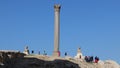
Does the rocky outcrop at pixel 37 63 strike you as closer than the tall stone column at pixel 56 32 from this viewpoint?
Yes

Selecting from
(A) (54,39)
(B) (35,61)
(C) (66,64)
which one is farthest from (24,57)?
(A) (54,39)

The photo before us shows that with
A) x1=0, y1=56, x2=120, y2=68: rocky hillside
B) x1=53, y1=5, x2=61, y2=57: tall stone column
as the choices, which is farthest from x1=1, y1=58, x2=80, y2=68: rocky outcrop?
x1=53, y1=5, x2=61, y2=57: tall stone column

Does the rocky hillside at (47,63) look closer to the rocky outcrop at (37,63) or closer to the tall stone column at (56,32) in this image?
the rocky outcrop at (37,63)

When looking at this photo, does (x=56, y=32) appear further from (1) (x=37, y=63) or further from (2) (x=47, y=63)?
(1) (x=37, y=63)

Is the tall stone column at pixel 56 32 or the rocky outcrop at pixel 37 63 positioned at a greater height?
the tall stone column at pixel 56 32

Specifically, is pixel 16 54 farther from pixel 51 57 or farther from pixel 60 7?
pixel 60 7

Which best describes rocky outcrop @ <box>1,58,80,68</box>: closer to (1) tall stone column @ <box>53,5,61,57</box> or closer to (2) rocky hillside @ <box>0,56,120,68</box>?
(2) rocky hillside @ <box>0,56,120,68</box>

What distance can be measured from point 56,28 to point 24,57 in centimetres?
894

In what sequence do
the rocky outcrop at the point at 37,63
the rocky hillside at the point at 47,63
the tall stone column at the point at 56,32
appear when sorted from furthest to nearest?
the tall stone column at the point at 56,32 → the rocky hillside at the point at 47,63 → the rocky outcrop at the point at 37,63

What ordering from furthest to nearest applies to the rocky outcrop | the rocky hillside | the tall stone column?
the tall stone column < the rocky hillside < the rocky outcrop

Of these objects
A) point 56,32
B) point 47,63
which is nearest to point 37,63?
point 47,63

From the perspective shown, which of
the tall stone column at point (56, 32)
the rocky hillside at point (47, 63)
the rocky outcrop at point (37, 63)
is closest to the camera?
the rocky outcrop at point (37, 63)

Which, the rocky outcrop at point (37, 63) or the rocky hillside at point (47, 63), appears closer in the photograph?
the rocky outcrop at point (37, 63)

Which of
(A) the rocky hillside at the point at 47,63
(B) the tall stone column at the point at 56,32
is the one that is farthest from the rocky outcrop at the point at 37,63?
(B) the tall stone column at the point at 56,32
